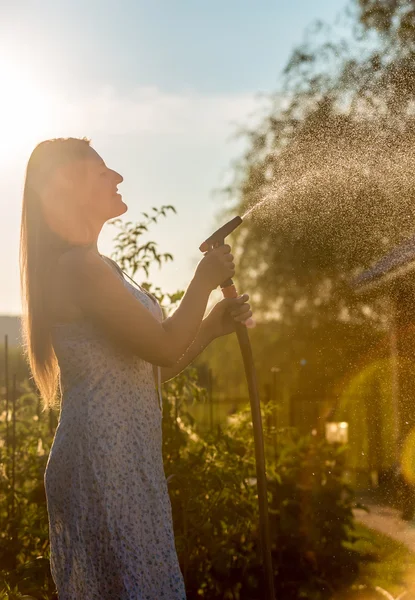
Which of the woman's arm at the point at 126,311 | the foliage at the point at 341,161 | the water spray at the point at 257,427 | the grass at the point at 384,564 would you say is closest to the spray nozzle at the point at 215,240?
the water spray at the point at 257,427

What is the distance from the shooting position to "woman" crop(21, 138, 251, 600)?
2014 mm

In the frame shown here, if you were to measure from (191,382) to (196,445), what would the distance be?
326mm

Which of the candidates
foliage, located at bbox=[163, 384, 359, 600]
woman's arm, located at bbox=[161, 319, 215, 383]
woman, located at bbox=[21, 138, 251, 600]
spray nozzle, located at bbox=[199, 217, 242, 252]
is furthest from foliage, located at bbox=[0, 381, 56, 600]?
spray nozzle, located at bbox=[199, 217, 242, 252]

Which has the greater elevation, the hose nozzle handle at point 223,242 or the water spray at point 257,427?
the hose nozzle handle at point 223,242

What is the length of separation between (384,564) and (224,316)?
301cm

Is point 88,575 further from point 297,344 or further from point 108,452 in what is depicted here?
point 297,344

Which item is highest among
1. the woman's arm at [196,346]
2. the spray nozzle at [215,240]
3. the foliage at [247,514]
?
the spray nozzle at [215,240]

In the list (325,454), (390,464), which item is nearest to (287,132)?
(390,464)

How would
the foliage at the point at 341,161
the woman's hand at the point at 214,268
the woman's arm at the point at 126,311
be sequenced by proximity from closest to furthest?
the woman's arm at the point at 126,311 < the woman's hand at the point at 214,268 < the foliage at the point at 341,161

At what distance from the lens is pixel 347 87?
8.69m

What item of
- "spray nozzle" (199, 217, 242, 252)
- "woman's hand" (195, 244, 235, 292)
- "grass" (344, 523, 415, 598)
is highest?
"spray nozzle" (199, 217, 242, 252)

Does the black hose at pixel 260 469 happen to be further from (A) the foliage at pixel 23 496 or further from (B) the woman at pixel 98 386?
(A) the foliage at pixel 23 496

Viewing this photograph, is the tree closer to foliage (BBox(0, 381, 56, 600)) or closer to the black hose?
the black hose

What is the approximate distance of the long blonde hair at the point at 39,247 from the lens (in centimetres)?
219
